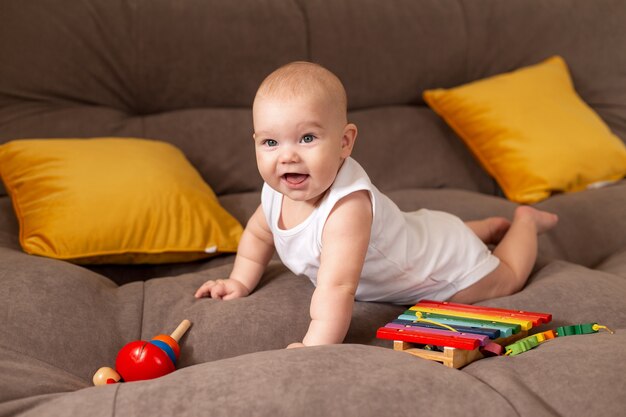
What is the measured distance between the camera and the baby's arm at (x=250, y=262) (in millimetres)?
1794

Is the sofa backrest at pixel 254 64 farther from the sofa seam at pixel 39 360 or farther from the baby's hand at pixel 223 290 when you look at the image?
the sofa seam at pixel 39 360

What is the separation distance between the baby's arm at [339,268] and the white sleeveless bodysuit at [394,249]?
0.02 m

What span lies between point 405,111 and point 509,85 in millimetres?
348

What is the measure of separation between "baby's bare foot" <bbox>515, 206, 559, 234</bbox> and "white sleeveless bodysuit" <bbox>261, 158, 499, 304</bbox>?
0.80 ft

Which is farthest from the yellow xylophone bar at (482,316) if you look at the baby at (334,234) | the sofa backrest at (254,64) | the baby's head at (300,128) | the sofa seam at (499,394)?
the sofa backrest at (254,64)

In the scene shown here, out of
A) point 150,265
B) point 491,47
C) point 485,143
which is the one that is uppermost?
point 491,47

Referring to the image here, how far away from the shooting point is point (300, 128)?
152cm

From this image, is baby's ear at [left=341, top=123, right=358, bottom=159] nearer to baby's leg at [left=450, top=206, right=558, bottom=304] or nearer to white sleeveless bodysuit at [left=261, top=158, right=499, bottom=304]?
white sleeveless bodysuit at [left=261, top=158, right=499, bottom=304]

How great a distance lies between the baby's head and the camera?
151 cm

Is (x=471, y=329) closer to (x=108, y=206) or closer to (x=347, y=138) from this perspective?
(x=347, y=138)

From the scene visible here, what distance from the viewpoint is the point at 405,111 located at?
2789mm

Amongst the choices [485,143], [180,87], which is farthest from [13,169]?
[485,143]

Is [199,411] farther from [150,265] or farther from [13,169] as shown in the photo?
[13,169]

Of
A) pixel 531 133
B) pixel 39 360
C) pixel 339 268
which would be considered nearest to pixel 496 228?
pixel 531 133
